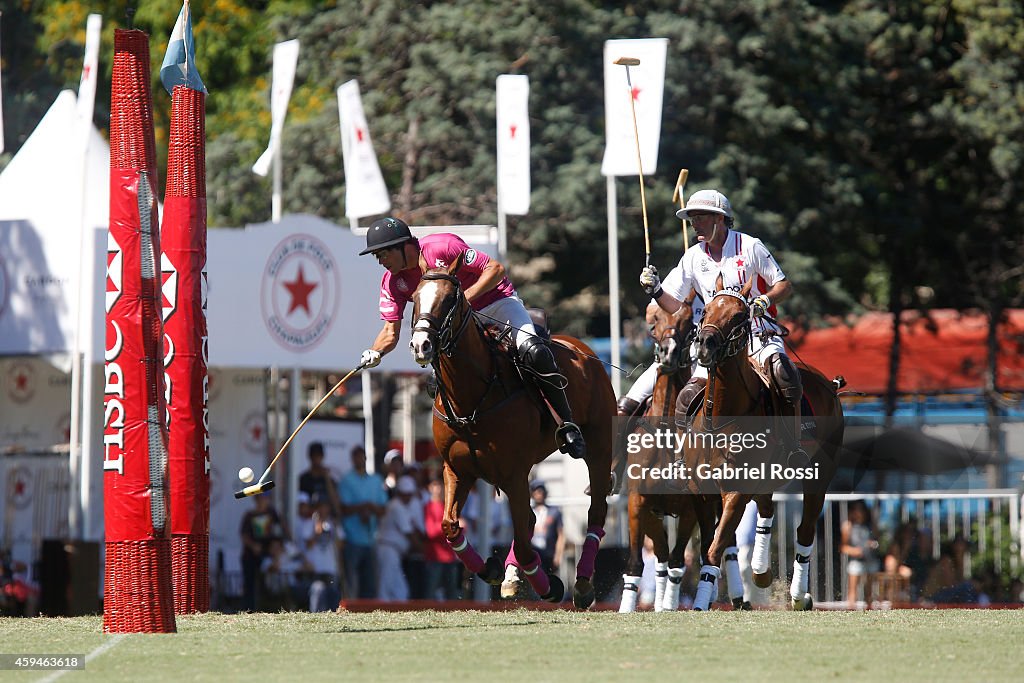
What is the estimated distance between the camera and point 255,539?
1973cm

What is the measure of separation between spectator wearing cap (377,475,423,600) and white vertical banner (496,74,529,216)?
12.1ft

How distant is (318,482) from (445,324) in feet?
33.5

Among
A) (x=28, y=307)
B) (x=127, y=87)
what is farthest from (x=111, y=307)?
(x=28, y=307)

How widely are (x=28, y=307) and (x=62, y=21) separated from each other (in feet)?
56.3

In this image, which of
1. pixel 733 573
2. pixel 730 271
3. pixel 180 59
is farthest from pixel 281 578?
pixel 730 271

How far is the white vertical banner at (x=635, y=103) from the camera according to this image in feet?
65.9

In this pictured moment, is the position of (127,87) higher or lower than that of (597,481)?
higher

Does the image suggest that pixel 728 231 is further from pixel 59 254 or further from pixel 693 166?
pixel 693 166

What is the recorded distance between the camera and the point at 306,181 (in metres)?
30.7

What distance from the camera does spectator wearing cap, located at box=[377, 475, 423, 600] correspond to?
20.6 metres

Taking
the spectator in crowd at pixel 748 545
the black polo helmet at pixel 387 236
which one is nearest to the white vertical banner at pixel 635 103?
the spectator in crowd at pixel 748 545

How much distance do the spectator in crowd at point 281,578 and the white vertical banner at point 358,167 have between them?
528 cm

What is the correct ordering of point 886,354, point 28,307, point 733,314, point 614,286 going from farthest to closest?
1. point 886,354
2. point 614,286
3. point 28,307
4. point 733,314

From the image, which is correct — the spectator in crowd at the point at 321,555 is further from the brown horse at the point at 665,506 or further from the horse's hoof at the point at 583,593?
the horse's hoof at the point at 583,593
